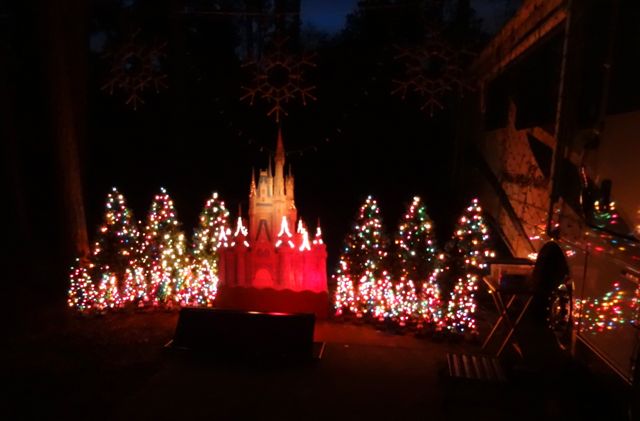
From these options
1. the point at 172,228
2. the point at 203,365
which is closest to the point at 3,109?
the point at 172,228

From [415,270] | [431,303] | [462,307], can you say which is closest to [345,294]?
[415,270]

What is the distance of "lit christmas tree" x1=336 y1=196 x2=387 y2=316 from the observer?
6977mm

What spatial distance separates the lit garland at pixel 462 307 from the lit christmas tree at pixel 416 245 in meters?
0.45

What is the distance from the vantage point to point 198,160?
55.3ft

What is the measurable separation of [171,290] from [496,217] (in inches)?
238

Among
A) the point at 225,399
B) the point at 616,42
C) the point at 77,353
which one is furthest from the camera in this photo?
the point at 77,353

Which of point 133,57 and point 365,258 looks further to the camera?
point 365,258

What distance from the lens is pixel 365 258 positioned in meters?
7.07

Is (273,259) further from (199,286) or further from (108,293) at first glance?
(108,293)

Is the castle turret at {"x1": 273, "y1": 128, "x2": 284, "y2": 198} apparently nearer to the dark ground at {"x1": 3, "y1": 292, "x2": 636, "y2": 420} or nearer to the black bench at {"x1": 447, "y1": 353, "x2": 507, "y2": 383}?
the dark ground at {"x1": 3, "y1": 292, "x2": 636, "y2": 420}

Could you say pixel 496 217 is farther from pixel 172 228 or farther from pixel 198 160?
pixel 198 160

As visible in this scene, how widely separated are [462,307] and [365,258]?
1490mm

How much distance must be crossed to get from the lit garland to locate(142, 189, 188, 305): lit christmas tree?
402 cm

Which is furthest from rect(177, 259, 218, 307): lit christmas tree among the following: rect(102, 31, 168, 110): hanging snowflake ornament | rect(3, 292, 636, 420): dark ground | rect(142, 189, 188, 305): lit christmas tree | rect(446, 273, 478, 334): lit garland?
rect(446, 273, 478, 334): lit garland
